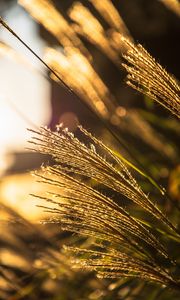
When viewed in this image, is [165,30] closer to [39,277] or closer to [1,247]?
[1,247]

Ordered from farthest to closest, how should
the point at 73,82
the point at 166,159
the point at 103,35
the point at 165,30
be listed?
1. the point at 165,30
2. the point at 166,159
3. the point at 103,35
4. the point at 73,82

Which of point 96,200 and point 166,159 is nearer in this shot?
point 96,200

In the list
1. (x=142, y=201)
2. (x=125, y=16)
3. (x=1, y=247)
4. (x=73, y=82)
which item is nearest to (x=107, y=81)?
(x=125, y=16)

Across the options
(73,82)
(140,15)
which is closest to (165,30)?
(140,15)

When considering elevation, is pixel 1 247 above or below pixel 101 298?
above

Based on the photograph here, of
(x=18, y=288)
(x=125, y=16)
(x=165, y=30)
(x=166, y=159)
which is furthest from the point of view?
(x=125, y=16)

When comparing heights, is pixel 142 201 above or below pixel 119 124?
below

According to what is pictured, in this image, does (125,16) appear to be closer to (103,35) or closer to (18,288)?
(103,35)

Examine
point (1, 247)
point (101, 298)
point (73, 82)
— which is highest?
point (1, 247)

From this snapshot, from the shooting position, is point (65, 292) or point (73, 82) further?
point (65, 292)
